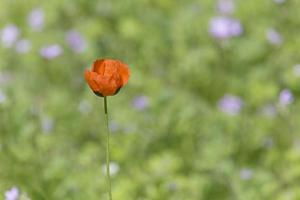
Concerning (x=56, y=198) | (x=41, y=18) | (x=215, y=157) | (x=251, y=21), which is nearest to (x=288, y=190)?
(x=215, y=157)

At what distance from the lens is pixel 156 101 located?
11.7ft

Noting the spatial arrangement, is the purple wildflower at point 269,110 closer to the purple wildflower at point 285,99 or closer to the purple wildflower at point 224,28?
the purple wildflower at point 285,99

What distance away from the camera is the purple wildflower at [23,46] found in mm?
4258

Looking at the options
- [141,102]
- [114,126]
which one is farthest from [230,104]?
[114,126]

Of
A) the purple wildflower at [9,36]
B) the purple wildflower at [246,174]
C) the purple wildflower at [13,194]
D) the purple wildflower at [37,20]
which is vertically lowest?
the purple wildflower at [13,194]

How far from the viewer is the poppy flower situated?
210cm

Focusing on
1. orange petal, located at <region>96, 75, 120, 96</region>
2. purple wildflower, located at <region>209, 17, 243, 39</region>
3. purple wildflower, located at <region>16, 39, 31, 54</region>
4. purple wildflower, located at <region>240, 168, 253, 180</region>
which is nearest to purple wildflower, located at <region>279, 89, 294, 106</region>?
purple wildflower, located at <region>240, 168, 253, 180</region>

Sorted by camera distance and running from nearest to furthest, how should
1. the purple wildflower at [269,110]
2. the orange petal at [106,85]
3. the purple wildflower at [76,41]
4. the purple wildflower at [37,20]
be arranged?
1. the orange petal at [106,85]
2. the purple wildflower at [269,110]
3. the purple wildflower at [76,41]
4. the purple wildflower at [37,20]

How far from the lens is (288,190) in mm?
3096

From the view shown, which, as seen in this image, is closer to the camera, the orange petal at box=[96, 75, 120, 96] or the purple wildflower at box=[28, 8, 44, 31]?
the orange petal at box=[96, 75, 120, 96]

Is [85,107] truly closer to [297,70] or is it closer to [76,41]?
[76,41]

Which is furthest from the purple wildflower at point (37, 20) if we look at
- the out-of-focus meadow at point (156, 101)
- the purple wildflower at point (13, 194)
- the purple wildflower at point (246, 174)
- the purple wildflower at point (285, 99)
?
the purple wildflower at point (13, 194)

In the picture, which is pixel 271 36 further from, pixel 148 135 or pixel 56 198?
pixel 56 198

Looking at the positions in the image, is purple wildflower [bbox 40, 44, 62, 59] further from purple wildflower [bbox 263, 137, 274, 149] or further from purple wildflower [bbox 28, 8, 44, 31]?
purple wildflower [bbox 263, 137, 274, 149]
